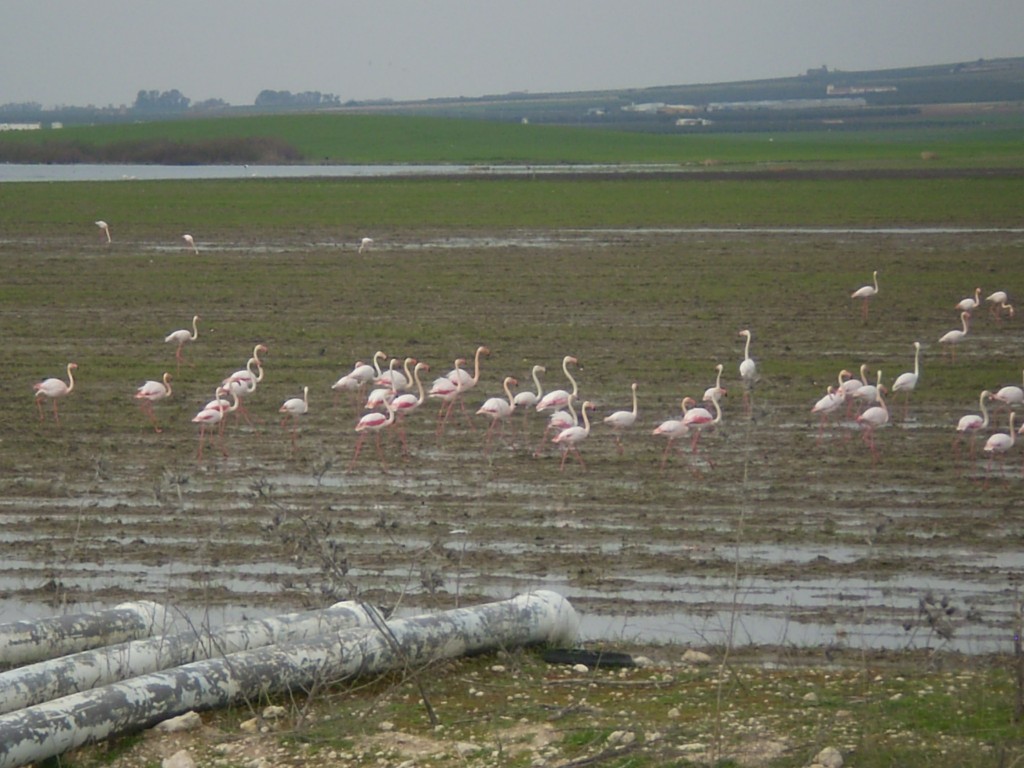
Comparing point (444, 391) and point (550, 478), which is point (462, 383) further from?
point (550, 478)

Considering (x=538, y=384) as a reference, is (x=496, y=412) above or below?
below

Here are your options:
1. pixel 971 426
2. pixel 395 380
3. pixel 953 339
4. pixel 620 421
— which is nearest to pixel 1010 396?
pixel 971 426

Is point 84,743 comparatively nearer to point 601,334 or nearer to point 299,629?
point 299,629

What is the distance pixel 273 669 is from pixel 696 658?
7.68ft

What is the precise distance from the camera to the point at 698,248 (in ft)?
101

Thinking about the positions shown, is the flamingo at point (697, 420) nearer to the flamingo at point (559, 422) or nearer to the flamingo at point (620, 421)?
the flamingo at point (620, 421)

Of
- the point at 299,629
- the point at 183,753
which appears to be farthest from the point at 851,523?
the point at 183,753

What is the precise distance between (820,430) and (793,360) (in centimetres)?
375

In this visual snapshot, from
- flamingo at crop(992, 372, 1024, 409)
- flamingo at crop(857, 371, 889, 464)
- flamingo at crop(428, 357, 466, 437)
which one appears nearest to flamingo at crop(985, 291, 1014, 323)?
flamingo at crop(992, 372, 1024, 409)

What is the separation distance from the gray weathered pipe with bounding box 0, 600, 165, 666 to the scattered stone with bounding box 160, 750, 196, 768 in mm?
1347

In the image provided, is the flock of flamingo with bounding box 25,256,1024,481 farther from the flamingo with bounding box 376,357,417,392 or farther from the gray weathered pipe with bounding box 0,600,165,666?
the gray weathered pipe with bounding box 0,600,165,666

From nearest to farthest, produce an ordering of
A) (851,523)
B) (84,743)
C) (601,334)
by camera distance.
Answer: (84,743) → (851,523) → (601,334)

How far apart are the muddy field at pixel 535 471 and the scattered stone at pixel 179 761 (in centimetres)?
104

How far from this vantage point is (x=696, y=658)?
796 centimetres
